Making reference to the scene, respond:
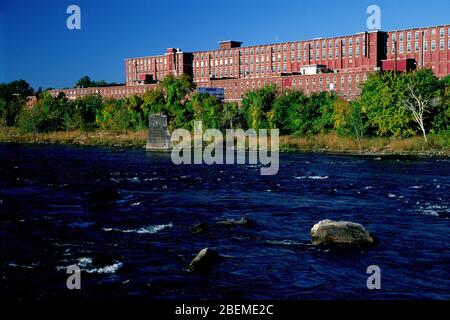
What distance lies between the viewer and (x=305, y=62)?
458 feet

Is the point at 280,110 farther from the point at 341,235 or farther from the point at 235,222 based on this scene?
the point at 341,235

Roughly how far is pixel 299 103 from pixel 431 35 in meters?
36.9

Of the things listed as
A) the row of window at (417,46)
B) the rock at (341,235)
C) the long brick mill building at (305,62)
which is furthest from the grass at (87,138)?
the rock at (341,235)

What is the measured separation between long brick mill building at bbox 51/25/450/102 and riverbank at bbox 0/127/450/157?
81.7 feet

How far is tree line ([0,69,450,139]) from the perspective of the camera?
264 ft

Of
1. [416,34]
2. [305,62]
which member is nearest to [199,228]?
[416,34]

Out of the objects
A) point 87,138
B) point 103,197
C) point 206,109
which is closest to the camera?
point 103,197

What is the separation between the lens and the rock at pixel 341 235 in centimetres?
2508

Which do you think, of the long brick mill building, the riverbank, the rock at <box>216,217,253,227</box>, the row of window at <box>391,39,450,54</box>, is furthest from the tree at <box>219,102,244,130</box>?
the rock at <box>216,217,253,227</box>

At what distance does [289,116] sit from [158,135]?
81.6ft

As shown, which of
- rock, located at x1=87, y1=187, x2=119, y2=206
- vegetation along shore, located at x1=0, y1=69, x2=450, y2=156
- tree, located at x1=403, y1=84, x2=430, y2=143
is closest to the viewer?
rock, located at x1=87, y1=187, x2=119, y2=206

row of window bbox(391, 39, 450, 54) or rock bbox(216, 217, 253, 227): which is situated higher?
row of window bbox(391, 39, 450, 54)

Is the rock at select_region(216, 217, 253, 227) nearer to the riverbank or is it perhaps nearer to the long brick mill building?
the riverbank

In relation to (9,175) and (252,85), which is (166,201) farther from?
(252,85)
